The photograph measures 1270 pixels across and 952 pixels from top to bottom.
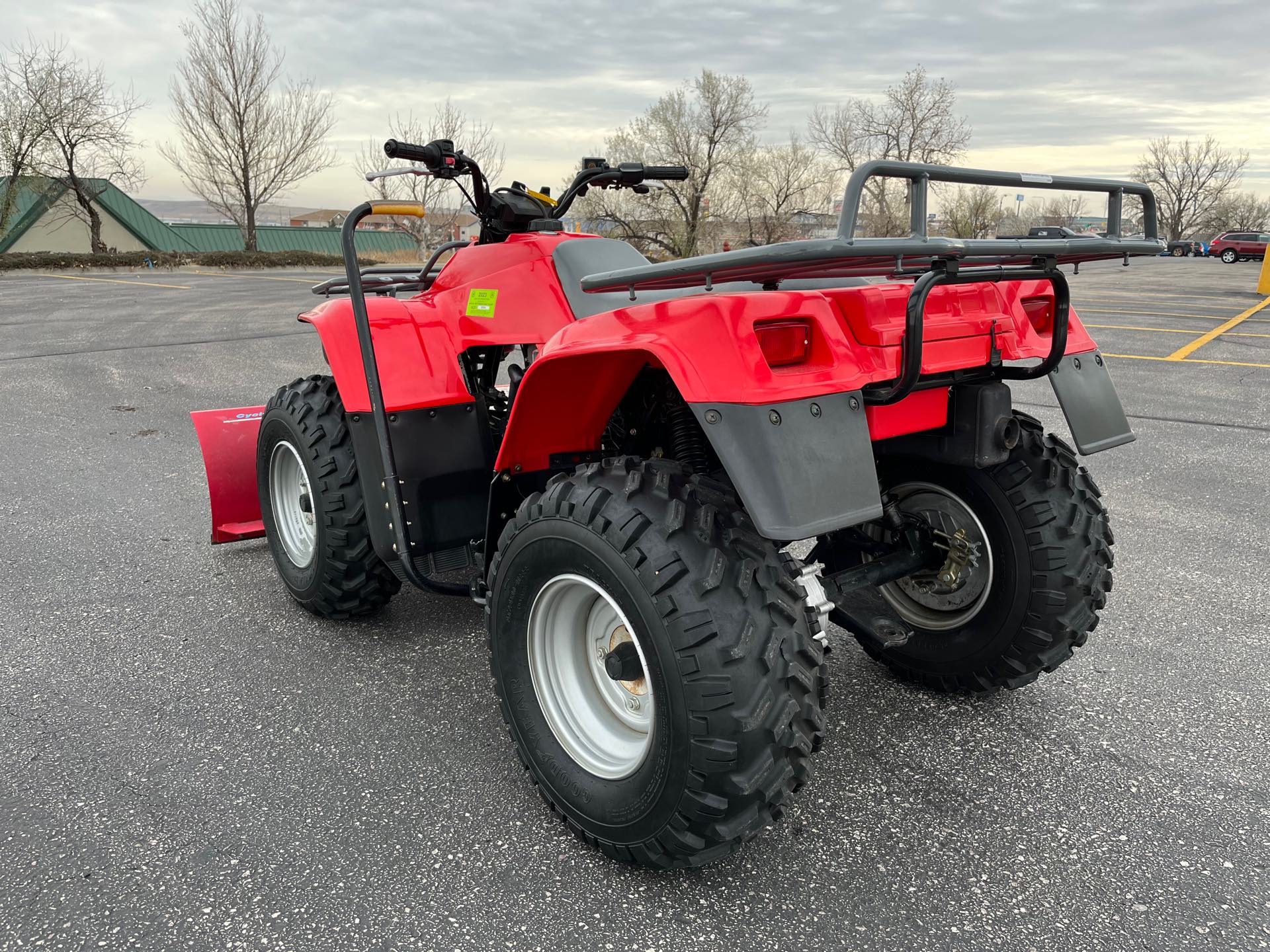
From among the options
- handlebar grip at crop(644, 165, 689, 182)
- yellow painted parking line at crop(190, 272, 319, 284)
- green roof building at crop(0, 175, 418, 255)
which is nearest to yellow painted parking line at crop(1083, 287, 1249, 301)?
yellow painted parking line at crop(190, 272, 319, 284)

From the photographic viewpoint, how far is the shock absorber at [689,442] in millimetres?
2436

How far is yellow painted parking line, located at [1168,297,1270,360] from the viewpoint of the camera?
10469 mm

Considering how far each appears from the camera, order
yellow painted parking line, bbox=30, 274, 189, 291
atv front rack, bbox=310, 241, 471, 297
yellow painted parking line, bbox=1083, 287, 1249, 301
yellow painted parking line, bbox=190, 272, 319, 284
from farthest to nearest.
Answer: yellow painted parking line, bbox=190, 272, 319, 284
yellow painted parking line, bbox=30, 274, 189, 291
yellow painted parking line, bbox=1083, 287, 1249, 301
atv front rack, bbox=310, 241, 471, 297

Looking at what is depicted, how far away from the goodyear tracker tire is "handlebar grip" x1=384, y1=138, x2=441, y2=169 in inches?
45.9

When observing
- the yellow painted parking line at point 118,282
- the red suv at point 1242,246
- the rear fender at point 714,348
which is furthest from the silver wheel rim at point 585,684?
the red suv at point 1242,246

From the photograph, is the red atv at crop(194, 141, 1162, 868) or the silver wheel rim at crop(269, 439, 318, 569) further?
the silver wheel rim at crop(269, 439, 318, 569)

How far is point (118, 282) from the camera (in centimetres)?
2217

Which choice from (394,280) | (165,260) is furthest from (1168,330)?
(165,260)

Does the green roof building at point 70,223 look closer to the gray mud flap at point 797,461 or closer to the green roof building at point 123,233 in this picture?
the green roof building at point 123,233

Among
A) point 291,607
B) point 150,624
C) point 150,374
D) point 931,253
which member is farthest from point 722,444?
point 150,374

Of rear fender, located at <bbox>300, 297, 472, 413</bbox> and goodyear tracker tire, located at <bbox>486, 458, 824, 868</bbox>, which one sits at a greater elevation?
rear fender, located at <bbox>300, 297, 472, 413</bbox>

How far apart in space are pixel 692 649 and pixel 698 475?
44cm

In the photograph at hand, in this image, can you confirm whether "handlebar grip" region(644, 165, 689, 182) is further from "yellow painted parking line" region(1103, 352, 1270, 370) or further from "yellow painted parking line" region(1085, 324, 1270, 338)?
"yellow painted parking line" region(1085, 324, 1270, 338)

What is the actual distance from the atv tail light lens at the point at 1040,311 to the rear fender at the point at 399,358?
5.57 ft
